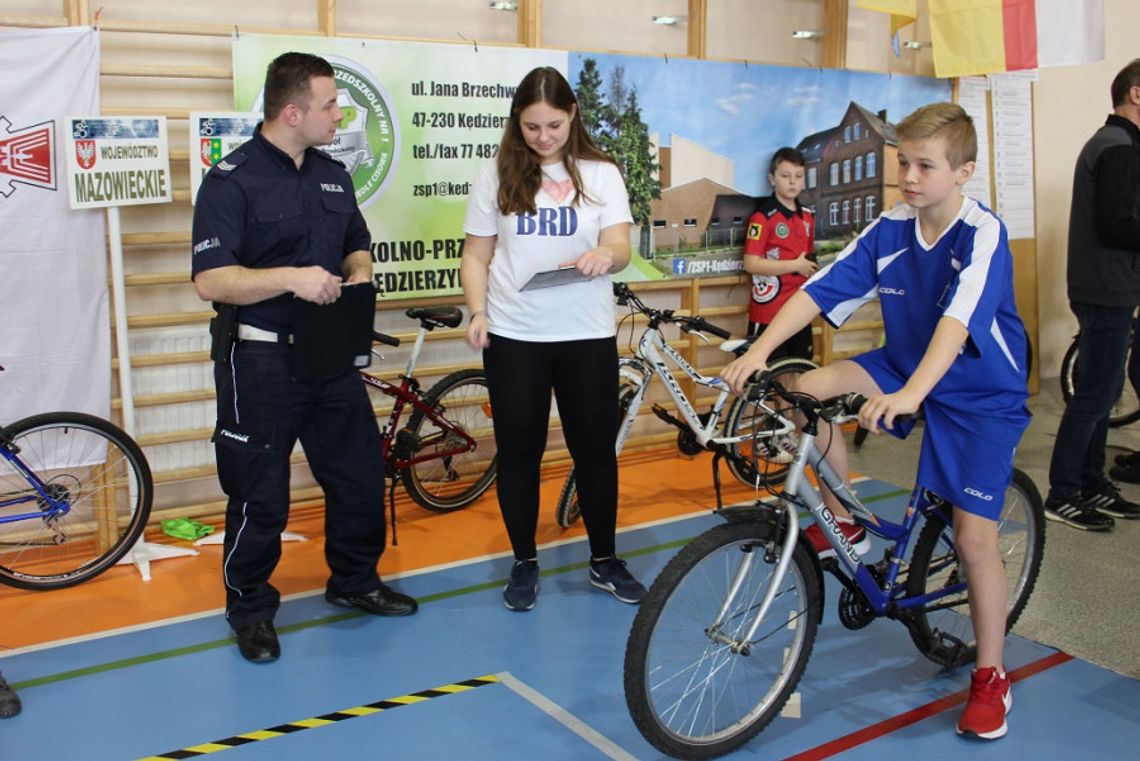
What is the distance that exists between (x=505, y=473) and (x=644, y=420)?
229cm

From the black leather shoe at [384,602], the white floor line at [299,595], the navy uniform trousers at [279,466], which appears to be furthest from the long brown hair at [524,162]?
the white floor line at [299,595]

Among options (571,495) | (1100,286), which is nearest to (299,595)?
(571,495)

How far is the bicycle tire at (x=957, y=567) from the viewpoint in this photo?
2984mm

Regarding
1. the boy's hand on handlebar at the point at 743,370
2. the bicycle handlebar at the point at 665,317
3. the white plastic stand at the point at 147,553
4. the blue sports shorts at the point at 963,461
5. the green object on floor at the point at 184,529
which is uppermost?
the bicycle handlebar at the point at 665,317

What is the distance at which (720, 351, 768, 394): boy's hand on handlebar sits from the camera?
8.55 ft

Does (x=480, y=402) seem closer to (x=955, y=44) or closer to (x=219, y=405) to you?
(x=219, y=405)

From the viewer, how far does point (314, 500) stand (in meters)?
4.79

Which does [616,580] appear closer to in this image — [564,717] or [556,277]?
[564,717]

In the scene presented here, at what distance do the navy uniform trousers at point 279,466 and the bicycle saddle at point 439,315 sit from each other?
943mm

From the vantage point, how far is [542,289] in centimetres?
336

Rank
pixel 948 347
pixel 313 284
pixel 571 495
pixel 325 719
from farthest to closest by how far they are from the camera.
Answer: pixel 571 495
pixel 313 284
pixel 325 719
pixel 948 347

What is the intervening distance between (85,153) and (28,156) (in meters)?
0.21

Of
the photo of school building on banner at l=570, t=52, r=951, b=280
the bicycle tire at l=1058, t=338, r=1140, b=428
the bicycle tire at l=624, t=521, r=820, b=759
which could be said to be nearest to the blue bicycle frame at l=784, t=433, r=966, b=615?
the bicycle tire at l=624, t=521, r=820, b=759

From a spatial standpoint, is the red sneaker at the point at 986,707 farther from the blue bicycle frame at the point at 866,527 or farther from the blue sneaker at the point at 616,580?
the blue sneaker at the point at 616,580
